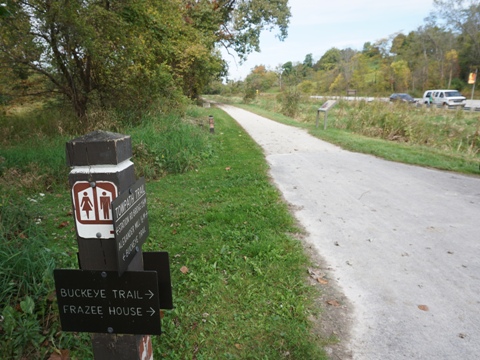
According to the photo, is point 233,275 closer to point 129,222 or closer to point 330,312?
point 330,312

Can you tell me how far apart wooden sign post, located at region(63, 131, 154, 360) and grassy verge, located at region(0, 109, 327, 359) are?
4.34ft

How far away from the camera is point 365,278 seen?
143 inches

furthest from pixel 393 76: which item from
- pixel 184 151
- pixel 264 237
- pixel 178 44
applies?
pixel 264 237

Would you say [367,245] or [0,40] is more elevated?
[0,40]

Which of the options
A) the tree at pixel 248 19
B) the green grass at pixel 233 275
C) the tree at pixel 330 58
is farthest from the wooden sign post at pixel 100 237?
the tree at pixel 330 58

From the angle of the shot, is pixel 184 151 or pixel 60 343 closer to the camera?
pixel 60 343

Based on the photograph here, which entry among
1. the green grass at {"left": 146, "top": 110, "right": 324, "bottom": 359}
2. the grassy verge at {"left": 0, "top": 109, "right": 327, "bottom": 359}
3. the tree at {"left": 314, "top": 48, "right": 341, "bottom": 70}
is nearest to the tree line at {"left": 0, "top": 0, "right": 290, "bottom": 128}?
the grassy verge at {"left": 0, "top": 109, "right": 327, "bottom": 359}

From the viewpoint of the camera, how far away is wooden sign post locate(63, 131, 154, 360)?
1.45 m

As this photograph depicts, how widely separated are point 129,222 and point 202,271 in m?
2.34

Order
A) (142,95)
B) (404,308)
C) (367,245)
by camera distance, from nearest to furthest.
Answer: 1. (404,308)
2. (367,245)
3. (142,95)

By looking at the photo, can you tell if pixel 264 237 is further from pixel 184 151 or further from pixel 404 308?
pixel 184 151

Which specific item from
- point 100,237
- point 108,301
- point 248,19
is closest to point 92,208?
point 100,237

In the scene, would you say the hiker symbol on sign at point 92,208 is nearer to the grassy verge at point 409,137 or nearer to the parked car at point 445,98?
the grassy verge at point 409,137

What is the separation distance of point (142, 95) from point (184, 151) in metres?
4.20
